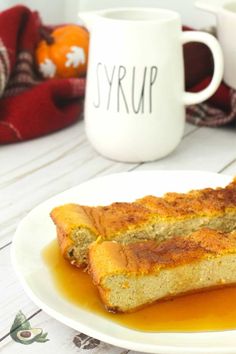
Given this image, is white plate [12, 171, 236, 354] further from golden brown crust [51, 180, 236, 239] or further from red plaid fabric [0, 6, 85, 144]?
red plaid fabric [0, 6, 85, 144]

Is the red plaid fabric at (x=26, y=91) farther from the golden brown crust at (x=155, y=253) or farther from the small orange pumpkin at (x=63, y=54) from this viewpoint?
the golden brown crust at (x=155, y=253)

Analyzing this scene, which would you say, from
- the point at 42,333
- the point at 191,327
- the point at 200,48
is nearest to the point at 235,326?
the point at 191,327

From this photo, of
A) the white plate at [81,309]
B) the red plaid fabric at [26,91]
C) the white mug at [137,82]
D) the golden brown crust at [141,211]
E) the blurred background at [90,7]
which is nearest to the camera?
the white plate at [81,309]

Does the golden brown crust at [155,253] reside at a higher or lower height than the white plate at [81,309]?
higher

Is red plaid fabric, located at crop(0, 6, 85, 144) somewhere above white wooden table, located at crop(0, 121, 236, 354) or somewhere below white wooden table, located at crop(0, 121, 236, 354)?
above

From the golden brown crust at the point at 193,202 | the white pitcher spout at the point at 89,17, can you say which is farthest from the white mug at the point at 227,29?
the golden brown crust at the point at 193,202

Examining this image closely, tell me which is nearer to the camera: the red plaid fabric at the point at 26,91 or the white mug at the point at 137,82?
the white mug at the point at 137,82

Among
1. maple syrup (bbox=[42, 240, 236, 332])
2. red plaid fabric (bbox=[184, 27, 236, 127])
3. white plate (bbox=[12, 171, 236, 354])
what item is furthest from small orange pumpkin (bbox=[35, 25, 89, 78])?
maple syrup (bbox=[42, 240, 236, 332])

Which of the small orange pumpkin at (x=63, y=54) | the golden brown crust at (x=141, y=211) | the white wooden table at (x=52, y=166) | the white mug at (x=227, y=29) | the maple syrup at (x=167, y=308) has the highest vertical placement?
the white mug at (x=227, y=29)
